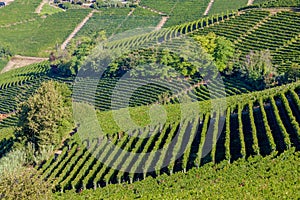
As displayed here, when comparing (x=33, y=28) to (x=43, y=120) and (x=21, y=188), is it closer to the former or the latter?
(x=43, y=120)

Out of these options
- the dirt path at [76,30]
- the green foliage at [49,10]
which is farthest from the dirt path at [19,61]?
the green foliage at [49,10]

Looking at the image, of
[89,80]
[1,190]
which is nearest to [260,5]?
[89,80]

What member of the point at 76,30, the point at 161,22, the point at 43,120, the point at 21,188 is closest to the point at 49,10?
the point at 76,30

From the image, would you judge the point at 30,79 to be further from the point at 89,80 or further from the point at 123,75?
the point at 123,75

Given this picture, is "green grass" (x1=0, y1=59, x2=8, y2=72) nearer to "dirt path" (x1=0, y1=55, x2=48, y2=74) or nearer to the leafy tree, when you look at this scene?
"dirt path" (x1=0, y1=55, x2=48, y2=74)

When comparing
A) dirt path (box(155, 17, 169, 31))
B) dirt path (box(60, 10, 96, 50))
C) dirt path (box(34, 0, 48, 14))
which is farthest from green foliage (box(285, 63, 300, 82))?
dirt path (box(34, 0, 48, 14))
